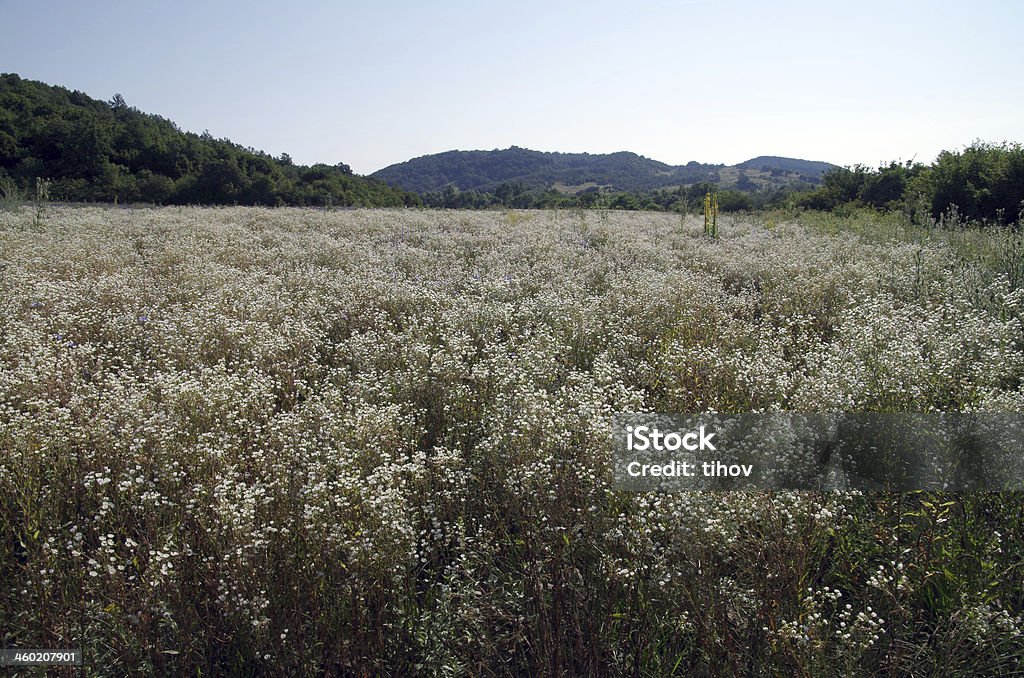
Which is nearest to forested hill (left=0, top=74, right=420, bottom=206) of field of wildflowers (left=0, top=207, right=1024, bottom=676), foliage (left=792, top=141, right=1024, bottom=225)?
foliage (left=792, top=141, right=1024, bottom=225)

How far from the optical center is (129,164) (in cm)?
4331

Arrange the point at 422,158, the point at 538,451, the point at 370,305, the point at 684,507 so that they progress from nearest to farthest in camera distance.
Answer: the point at 684,507 < the point at 538,451 < the point at 370,305 < the point at 422,158

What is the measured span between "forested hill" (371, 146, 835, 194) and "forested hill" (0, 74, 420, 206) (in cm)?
8877

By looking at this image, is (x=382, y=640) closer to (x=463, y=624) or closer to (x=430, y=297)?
(x=463, y=624)

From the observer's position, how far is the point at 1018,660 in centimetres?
209

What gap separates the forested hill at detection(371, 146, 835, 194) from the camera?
143875 mm

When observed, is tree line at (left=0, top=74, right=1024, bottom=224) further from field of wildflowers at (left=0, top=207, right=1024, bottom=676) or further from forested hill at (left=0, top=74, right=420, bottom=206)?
field of wildflowers at (left=0, top=207, right=1024, bottom=676)

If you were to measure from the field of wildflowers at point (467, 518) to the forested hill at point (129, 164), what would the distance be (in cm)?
3485

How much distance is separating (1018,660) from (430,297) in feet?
19.2

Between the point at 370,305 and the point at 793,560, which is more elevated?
the point at 370,305

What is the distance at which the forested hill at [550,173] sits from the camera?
472 feet

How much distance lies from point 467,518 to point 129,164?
52.4 meters

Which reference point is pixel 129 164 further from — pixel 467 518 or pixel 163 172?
pixel 467 518

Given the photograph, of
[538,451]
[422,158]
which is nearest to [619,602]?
[538,451]
